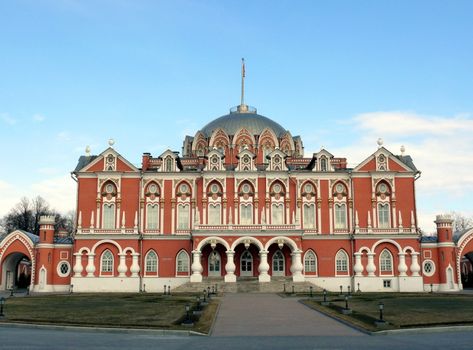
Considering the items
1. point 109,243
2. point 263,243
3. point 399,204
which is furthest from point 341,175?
point 109,243

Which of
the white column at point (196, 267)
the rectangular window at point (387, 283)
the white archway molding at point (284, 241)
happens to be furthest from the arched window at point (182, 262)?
the rectangular window at point (387, 283)

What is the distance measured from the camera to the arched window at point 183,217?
57781 millimetres

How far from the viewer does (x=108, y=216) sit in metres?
57.8

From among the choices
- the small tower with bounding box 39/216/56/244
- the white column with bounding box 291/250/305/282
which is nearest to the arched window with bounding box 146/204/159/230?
the small tower with bounding box 39/216/56/244

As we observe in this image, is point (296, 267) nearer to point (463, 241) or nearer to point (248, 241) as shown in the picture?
point (248, 241)

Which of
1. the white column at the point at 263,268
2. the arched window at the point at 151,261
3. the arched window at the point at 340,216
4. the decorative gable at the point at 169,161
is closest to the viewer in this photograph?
the white column at the point at 263,268

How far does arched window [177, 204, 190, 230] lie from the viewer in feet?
190

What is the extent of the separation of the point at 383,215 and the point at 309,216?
7.37 m

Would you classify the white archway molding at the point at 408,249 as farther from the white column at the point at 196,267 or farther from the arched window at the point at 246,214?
the white column at the point at 196,267

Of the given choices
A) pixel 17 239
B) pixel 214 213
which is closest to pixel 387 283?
pixel 214 213

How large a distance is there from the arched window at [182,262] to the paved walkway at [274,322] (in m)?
21.8

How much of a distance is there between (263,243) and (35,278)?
22.8 meters

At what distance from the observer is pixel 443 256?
56.8 m

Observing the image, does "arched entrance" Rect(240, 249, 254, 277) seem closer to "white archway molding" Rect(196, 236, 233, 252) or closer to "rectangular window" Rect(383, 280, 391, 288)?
"white archway molding" Rect(196, 236, 233, 252)
